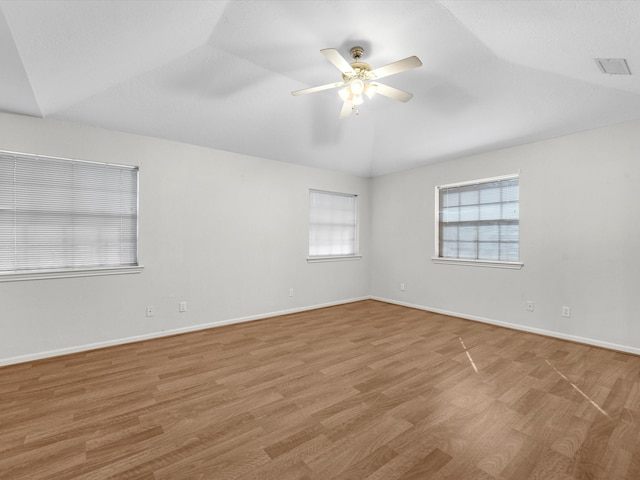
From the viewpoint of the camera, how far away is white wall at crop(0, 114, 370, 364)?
3.08 m

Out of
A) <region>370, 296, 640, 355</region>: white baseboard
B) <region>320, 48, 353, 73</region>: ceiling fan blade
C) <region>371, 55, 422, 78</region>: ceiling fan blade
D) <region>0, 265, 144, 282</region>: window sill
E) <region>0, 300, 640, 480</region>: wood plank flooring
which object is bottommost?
<region>0, 300, 640, 480</region>: wood plank flooring

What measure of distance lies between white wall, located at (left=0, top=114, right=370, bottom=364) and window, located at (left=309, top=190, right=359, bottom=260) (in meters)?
0.20

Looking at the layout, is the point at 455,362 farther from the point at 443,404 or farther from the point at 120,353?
the point at 120,353

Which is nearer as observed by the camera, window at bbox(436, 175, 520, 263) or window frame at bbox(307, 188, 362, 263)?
window at bbox(436, 175, 520, 263)

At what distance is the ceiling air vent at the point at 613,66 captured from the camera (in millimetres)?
2402

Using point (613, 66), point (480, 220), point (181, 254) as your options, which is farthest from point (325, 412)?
point (480, 220)

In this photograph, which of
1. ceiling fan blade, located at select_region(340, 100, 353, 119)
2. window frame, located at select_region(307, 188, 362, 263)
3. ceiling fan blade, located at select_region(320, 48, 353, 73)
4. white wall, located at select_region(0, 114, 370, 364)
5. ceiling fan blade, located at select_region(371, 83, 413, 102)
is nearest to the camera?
ceiling fan blade, located at select_region(320, 48, 353, 73)

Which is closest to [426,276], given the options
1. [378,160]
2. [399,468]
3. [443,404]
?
[378,160]

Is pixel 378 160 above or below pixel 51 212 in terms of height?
above

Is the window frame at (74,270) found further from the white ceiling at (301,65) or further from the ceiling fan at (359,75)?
the ceiling fan at (359,75)

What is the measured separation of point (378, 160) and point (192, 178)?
120 inches

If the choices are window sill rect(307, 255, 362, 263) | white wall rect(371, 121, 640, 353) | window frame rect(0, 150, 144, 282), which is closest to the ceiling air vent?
white wall rect(371, 121, 640, 353)

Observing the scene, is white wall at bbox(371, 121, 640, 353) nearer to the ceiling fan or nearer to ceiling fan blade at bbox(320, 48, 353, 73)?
the ceiling fan

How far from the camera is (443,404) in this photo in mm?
2201
